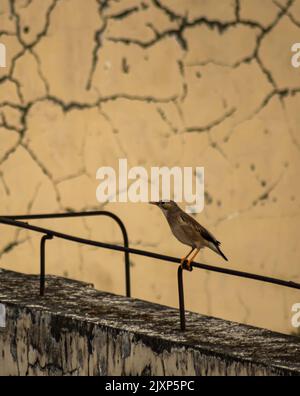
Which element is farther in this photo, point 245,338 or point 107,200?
point 107,200

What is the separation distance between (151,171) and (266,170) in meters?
0.46

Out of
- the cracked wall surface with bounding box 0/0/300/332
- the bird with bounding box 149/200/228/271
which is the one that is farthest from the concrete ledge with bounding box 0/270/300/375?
the cracked wall surface with bounding box 0/0/300/332

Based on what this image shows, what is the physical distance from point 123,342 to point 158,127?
2026 millimetres

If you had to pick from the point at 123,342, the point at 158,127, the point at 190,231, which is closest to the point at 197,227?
the point at 190,231

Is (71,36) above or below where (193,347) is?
above

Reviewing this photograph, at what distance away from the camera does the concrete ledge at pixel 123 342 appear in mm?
2850

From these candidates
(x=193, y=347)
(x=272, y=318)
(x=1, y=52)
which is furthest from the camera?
(x=272, y=318)

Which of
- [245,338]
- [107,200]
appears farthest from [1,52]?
[245,338]

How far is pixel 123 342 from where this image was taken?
3020mm

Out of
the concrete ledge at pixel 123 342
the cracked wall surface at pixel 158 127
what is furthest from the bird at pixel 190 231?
the cracked wall surface at pixel 158 127

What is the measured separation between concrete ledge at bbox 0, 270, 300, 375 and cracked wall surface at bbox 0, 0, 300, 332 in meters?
1.45

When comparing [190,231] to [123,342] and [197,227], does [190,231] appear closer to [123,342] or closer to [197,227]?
[197,227]

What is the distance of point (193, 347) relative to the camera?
287 cm

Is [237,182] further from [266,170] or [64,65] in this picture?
[64,65]
